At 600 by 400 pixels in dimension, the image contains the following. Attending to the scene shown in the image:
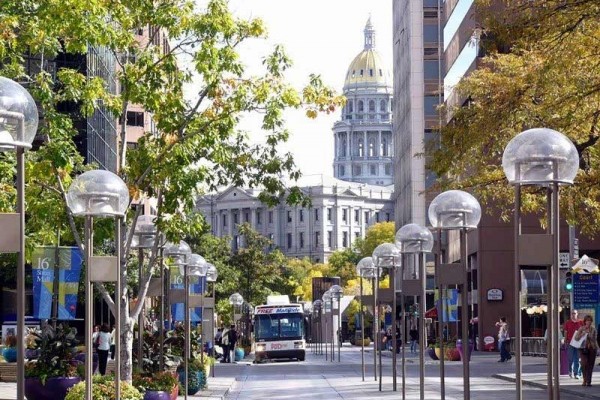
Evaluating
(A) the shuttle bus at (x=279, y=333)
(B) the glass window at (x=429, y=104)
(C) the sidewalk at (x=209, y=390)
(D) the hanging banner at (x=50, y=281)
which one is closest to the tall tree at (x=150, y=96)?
(D) the hanging banner at (x=50, y=281)

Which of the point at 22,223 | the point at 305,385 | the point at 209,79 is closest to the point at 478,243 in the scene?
the point at 305,385

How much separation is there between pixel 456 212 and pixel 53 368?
35.6 feet

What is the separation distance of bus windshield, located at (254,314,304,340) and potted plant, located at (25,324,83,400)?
46227mm

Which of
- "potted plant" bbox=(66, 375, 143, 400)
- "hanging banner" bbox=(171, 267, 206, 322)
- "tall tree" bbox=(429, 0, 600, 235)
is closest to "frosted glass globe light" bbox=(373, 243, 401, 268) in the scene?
"tall tree" bbox=(429, 0, 600, 235)

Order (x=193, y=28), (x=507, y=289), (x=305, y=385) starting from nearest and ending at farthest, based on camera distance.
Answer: (x=193, y=28), (x=305, y=385), (x=507, y=289)

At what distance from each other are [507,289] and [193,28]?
49.0m

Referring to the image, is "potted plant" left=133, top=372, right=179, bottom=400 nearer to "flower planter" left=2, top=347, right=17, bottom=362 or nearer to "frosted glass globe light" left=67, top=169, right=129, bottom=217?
"frosted glass globe light" left=67, top=169, right=129, bottom=217

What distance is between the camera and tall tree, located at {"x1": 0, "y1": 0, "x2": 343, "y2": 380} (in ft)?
88.1

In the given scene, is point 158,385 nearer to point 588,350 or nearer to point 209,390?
point 209,390

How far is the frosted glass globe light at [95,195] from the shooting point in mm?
19672

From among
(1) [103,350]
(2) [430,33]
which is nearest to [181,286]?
(1) [103,350]

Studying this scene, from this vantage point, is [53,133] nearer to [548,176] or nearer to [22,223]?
[548,176]

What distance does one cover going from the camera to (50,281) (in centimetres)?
3180

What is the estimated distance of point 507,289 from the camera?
75062mm
